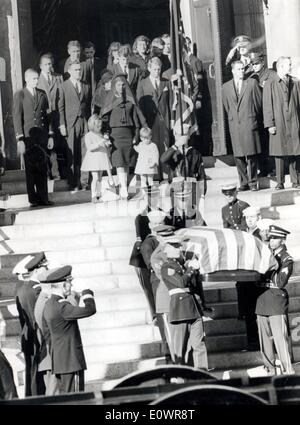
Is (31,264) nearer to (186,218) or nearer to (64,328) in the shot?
(64,328)

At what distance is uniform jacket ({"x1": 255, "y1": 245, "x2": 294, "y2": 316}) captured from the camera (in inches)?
492

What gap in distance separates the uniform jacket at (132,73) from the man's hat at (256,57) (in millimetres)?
1711

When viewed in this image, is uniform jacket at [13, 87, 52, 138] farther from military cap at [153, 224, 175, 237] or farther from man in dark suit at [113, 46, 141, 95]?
military cap at [153, 224, 175, 237]

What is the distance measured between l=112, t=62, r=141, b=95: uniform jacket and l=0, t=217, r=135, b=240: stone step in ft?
8.63

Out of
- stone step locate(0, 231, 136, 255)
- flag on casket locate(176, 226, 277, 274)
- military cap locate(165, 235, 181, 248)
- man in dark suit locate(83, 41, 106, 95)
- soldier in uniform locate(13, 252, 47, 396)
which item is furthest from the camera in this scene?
man in dark suit locate(83, 41, 106, 95)

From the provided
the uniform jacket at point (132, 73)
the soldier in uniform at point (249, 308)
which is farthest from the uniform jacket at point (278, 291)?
the uniform jacket at point (132, 73)

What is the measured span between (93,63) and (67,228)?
3.56 meters

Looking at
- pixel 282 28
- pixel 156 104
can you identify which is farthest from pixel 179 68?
pixel 282 28

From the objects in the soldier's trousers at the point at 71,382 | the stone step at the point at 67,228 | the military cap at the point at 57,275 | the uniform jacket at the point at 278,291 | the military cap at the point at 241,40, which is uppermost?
the military cap at the point at 241,40

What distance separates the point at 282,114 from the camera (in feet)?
54.5

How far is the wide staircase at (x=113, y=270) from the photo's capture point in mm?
13133

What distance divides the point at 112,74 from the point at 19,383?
6.43 meters

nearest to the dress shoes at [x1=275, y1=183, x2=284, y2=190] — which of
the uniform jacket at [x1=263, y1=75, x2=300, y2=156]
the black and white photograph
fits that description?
the black and white photograph

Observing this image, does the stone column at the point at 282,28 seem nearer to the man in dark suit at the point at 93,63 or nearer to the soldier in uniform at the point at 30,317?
the man in dark suit at the point at 93,63
